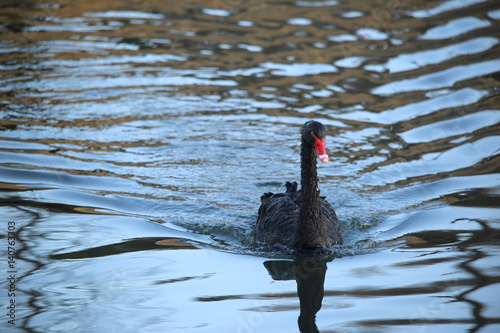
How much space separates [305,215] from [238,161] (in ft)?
10.6

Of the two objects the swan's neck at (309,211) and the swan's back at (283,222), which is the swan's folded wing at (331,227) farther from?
the swan's neck at (309,211)

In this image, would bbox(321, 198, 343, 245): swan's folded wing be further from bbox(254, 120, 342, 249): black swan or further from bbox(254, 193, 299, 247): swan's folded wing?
bbox(254, 193, 299, 247): swan's folded wing

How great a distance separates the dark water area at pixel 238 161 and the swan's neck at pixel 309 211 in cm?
23

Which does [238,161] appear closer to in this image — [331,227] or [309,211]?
[331,227]

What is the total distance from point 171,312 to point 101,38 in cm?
1058

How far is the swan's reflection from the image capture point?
5.48 metres

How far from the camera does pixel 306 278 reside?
254 inches

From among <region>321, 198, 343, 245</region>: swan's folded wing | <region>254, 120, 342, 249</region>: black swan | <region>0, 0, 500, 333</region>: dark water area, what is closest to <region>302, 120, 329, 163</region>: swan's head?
<region>254, 120, 342, 249</region>: black swan

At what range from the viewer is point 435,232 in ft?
24.2

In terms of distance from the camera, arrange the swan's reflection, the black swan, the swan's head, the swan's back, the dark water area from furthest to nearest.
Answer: the swan's back
the black swan
the swan's head
the dark water area
the swan's reflection

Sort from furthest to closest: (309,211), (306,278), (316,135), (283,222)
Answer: (283,222)
(309,211)
(316,135)
(306,278)

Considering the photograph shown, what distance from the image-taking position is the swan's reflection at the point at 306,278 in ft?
18.0

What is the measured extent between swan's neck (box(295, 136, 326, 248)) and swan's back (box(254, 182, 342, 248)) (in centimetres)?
17

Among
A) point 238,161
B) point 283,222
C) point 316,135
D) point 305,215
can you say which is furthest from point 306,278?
point 238,161
